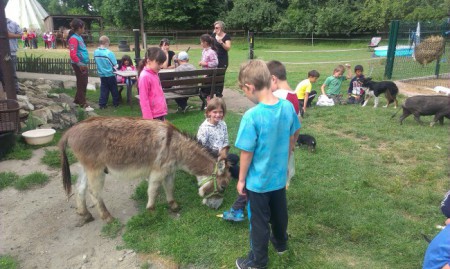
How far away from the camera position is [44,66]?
1292cm

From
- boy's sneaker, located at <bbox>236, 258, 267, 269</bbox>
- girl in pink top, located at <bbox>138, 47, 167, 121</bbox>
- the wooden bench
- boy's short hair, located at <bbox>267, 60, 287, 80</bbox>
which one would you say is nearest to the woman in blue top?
the wooden bench

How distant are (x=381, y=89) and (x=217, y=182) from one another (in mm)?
6456

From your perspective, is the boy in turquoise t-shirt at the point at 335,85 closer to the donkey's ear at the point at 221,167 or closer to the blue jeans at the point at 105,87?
A: the blue jeans at the point at 105,87

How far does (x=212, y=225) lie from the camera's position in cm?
369

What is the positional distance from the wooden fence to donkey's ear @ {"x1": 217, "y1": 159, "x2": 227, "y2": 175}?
→ 11031 mm

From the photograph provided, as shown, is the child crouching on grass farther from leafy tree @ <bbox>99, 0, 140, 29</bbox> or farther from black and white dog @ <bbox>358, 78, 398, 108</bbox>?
leafy tree @ <bbox>99, 0, 140, 29</bbox>

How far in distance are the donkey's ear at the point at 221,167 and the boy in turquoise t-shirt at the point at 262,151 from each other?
803 millimetres

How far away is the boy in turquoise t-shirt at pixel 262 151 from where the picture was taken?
2.57m

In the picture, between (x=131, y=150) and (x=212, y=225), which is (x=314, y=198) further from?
(x=131, y=150)

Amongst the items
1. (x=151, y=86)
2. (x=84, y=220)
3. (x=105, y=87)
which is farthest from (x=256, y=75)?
(x=105, y=87)

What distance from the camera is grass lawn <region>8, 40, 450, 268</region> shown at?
321 centimetres

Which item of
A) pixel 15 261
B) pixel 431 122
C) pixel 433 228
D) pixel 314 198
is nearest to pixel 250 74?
pixel 314 198

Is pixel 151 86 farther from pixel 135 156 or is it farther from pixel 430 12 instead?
pixel 430 12

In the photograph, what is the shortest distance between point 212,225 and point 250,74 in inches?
→ 73.2
